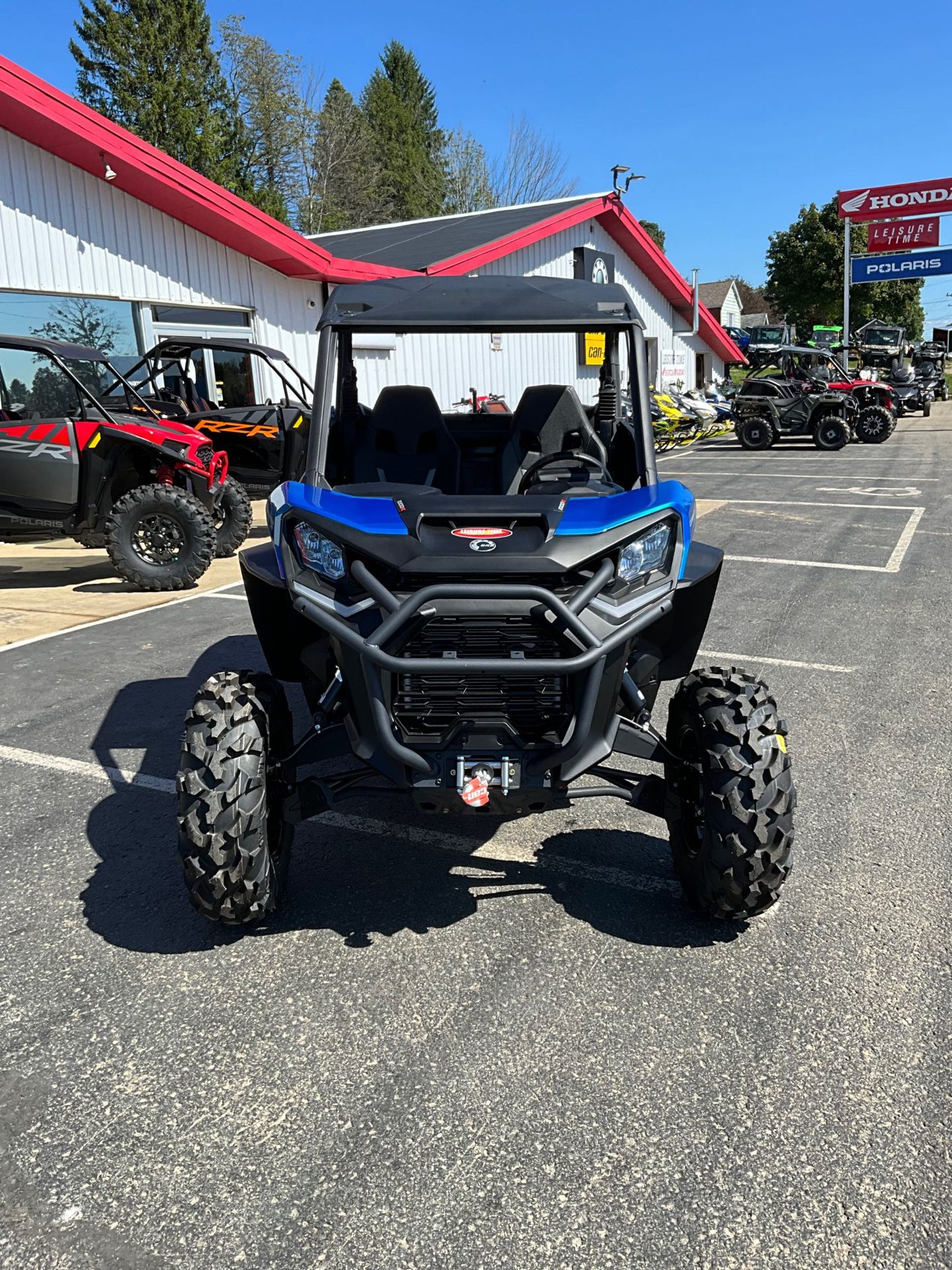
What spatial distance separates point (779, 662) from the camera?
607 centimetres

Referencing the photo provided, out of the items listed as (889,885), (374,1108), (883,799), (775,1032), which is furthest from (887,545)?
(374,1108)

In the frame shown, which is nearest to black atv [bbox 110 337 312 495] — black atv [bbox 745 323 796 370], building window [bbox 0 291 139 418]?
building window [bbox 0 291 139 418]

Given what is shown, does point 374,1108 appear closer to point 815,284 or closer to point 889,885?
point 889,885

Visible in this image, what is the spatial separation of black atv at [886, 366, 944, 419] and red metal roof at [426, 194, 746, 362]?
17.0ft

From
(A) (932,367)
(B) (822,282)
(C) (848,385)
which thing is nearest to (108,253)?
(C) (848,385)

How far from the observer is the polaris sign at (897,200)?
3634 cm

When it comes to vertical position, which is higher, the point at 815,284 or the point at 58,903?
the point at 815,284

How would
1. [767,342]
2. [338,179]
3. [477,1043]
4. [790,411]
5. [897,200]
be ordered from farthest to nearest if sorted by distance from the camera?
[338,179], [767,342], [897,200], [790,411], [477,1043]

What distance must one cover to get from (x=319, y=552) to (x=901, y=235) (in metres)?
41.5

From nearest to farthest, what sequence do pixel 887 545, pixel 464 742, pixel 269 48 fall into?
pixel 464 742 → pixel 887 545 → pixel 269 48

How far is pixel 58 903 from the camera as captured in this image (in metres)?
3.43

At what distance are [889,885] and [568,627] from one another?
63.1 inches

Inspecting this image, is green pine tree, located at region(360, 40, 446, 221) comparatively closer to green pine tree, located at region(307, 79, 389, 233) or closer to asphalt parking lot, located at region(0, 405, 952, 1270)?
green pine tree, located at region(307, 79, 389, 233)

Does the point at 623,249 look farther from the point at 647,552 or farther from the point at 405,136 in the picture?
the point at 405,136
